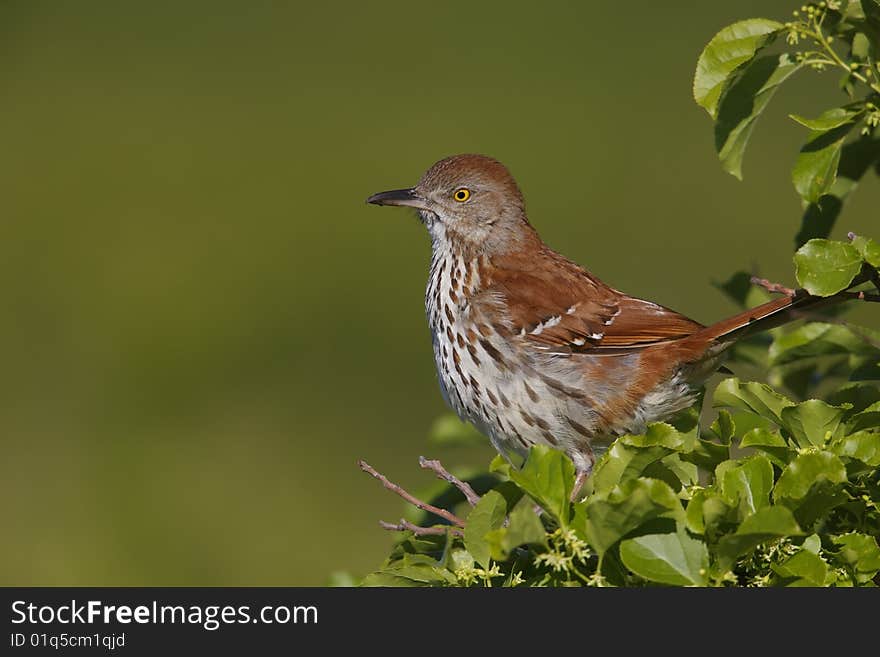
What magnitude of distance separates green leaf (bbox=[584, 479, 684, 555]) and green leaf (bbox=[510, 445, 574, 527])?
68mm

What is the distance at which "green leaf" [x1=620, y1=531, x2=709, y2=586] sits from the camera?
2074 mm

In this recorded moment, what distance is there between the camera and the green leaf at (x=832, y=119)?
2750 millimetres

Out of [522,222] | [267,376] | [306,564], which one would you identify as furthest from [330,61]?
[522,222]

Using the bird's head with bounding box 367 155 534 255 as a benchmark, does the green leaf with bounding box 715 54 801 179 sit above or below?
below

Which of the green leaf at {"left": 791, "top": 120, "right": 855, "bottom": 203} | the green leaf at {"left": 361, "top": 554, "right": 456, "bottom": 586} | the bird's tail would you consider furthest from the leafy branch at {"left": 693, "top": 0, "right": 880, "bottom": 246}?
the green leaf at {"left": 361, "top": 554, "right": 456, "bottom": 586}

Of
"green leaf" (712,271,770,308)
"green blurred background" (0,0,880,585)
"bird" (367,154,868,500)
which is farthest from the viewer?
"green blurred background" (0,0,880,585)

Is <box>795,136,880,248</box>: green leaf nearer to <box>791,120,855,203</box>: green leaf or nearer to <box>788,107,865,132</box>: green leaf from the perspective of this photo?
<box>791,120,855,203</box>: green leaf

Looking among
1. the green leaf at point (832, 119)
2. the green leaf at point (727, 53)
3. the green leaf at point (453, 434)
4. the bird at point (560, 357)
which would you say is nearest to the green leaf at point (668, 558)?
the green leaf at point (832, 119)

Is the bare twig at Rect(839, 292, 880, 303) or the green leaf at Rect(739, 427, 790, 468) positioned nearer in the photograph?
the green leaf at Rect(739, 427, 790, 468)

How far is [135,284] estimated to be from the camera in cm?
1024

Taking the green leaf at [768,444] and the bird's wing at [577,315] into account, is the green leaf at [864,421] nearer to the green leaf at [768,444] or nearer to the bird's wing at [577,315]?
the green leaf at [768,444]

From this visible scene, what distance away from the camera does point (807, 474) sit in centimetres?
218

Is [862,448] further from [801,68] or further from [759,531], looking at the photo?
[801,68]

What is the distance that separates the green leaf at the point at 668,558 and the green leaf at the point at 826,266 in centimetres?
68
